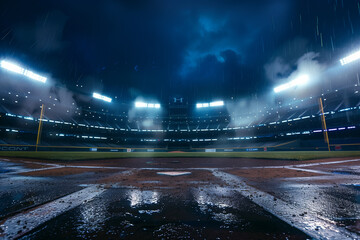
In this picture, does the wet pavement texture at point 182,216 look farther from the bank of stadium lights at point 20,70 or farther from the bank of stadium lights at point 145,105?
the bank of stadium lights at point 145,105

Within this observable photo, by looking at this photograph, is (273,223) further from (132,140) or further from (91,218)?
(132,140)

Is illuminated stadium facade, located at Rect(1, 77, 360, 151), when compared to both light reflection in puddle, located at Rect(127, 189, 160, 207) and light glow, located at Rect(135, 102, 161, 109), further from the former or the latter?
light reflection in puddle, located at Rect(127, 189, 160, 207)

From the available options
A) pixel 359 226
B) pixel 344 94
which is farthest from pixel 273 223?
pixel 344 94

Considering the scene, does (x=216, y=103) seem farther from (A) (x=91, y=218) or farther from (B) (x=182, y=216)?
(A) (x=91, y=218)

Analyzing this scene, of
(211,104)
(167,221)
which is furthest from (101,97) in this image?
(167,221)

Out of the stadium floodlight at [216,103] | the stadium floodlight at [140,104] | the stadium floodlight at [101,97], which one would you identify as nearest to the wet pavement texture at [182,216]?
the stadium floodlight at [101,97]

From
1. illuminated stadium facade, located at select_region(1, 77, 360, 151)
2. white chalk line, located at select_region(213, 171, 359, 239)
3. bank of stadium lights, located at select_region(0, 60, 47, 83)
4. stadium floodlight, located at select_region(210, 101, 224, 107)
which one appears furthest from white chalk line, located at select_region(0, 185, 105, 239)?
stadium floodlight, located at select_region(210, 101, 224, 107)
